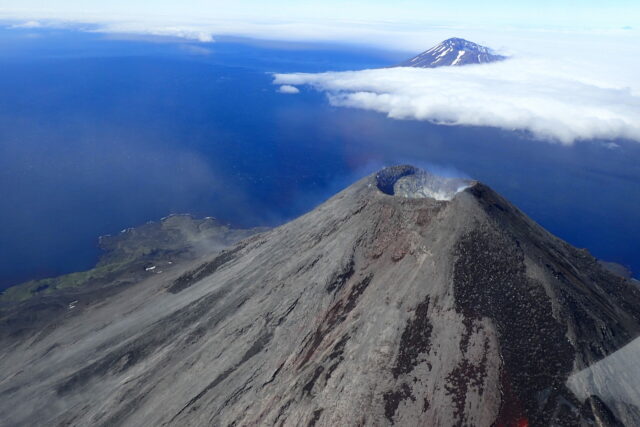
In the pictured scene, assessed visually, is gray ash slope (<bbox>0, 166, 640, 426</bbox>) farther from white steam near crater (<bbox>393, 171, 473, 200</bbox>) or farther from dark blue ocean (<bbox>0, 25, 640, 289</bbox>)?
dark blue ocean (<bbox>0, 25, 640, 289</bbox>)

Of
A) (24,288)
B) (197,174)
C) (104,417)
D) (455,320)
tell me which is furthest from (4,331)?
(197,174)

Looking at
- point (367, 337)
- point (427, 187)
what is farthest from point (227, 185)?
point (367, 337)

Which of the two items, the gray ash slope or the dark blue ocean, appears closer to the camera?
the gray ash slope

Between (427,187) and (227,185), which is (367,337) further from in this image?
(227,185)

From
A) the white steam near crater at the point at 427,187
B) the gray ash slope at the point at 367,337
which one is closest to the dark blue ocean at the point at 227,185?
the gray ash slope at the point at 367,337

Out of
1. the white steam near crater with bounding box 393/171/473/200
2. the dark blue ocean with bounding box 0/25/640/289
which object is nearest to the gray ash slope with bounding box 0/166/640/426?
the white steam near crater with bounding box 393/171/473/200

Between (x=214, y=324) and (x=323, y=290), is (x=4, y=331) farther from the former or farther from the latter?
(x=323, y=290)

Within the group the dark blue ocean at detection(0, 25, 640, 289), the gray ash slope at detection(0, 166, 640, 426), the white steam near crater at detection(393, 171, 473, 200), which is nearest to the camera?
the gray ash slope at detection(0, 166, 640, 426)

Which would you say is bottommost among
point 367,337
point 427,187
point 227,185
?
point 227,185
